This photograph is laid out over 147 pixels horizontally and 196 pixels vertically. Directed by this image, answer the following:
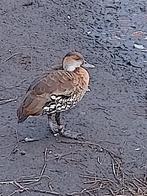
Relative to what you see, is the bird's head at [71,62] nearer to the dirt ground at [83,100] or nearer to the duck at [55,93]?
the duck at [55,93]

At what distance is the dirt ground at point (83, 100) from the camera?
16.4ft

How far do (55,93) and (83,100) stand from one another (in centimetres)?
98

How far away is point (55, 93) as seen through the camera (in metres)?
5.25

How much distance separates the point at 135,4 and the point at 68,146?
11.8 ft

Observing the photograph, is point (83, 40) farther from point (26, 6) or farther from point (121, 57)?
point (26, 6)

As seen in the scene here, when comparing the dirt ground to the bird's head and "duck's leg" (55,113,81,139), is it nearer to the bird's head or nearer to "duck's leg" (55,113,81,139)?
"duck's leg" (55,113,81,139)

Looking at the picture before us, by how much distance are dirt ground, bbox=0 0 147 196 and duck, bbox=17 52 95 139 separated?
280mm

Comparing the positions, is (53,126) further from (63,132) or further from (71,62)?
(71,62)

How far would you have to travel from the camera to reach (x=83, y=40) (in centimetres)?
760

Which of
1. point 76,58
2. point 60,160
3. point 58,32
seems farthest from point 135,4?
point 60,160

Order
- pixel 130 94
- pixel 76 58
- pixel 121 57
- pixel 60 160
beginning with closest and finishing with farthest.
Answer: pixel 60 160, pixel 76 58, pixel 130 94, pixel 121 57

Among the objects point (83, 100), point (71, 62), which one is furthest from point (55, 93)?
point (83, 100)

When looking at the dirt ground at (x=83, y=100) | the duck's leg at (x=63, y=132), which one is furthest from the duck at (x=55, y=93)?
the dirt ground at (x=83, y=100)

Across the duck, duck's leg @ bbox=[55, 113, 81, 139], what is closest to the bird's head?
the duck
